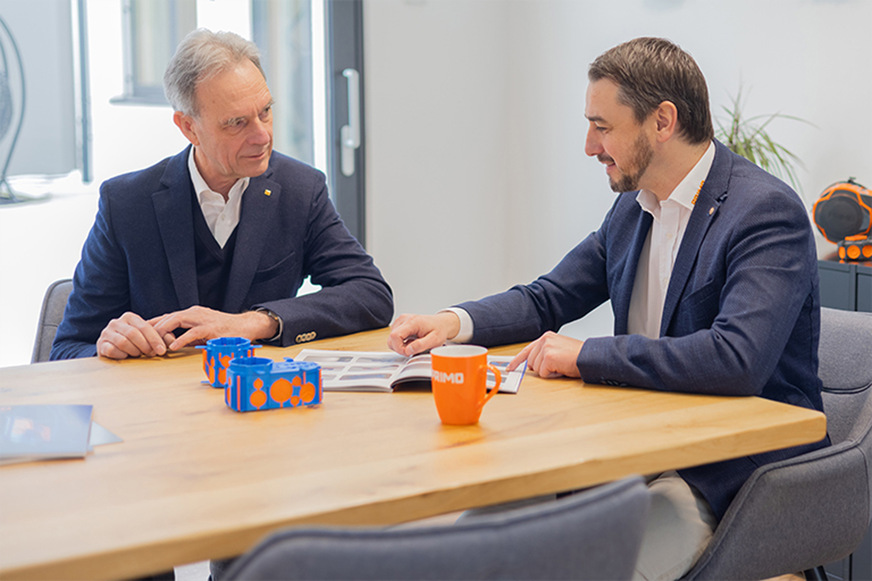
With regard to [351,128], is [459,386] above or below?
below

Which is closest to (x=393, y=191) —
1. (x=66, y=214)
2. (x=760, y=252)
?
(x=66, y=214)

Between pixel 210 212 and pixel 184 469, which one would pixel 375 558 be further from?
pixel 210 212

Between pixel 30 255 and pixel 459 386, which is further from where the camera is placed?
pixel 30 255

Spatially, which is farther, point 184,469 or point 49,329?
point 49,329

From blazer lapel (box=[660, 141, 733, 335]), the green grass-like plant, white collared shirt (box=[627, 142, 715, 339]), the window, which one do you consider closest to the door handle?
the window

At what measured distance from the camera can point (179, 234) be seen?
196cm

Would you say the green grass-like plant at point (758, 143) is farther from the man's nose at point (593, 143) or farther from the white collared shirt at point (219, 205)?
the white collared shirt at point (219, 205)

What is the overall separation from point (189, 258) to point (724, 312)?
1.20m

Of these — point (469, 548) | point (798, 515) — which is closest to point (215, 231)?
point (798, 515)

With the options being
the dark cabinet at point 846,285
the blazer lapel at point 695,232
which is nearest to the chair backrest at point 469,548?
the blazer lapel at point 695,232

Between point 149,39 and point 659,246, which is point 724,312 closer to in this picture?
point 659,246

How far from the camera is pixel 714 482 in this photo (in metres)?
1.36

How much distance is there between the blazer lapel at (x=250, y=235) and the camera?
2.00 metres

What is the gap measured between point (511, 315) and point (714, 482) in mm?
547
